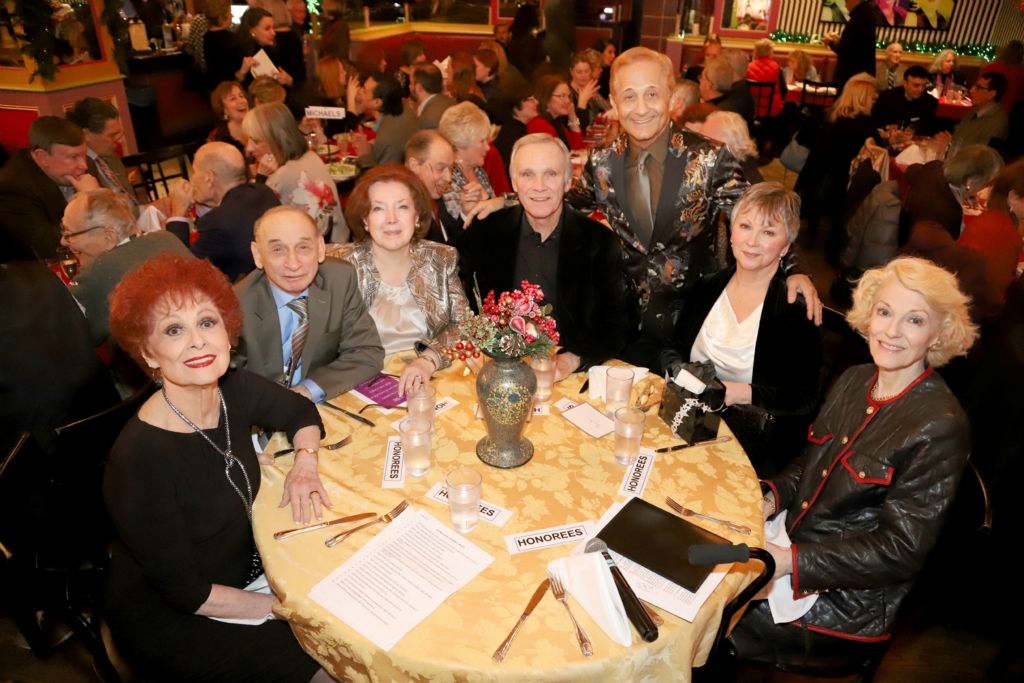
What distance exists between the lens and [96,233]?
10.0ft

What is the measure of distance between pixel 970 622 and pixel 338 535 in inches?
106

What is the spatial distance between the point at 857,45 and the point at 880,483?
9139 millimetres

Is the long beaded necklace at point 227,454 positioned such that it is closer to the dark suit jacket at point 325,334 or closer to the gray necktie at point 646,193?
the dark suit jacket at point 325,334

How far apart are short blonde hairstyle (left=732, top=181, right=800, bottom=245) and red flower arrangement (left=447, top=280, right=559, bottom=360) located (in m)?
1.11

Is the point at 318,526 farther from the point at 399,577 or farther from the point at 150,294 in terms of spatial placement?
the point at 150,294

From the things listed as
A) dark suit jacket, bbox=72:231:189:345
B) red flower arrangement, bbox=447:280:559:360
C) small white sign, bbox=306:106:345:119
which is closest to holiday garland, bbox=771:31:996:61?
small white sign, bbox=306:106:345:119

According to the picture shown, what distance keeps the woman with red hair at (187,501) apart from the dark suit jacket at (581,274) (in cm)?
137

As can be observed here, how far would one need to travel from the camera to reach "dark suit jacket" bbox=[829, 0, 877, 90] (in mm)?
8805

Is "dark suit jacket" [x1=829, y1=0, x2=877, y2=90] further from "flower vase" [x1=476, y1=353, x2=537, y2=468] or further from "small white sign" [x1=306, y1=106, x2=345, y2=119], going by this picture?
"flower vase" [x1=476, y1=353, x2=537, y2=468]

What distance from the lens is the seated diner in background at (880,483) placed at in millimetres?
1821

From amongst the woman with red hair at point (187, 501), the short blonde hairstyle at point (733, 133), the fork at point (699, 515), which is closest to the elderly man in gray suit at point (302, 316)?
the woman with red hair at point (187, 501)

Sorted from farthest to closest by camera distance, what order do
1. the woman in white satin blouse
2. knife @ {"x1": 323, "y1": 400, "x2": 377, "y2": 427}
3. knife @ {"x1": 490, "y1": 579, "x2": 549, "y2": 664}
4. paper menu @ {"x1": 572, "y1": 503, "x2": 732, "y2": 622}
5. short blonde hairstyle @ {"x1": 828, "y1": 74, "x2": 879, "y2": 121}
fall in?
short blonde hairstyle @ {"x1": 828, "y1": 74, "x2": 879, "y2": 121}
the woman in white satin blouse
knife @ {"x1": 323, "y1": 400, "x2": 377, "y2": 427}
paper menu @ {"x1": 572, "y1": 503, "x2": 732, "y2": 622}
knife @ {"x1": 490, "y1": 579, "x2": 549, "y2": 664}

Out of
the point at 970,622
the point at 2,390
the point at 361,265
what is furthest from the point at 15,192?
the point at 970,622

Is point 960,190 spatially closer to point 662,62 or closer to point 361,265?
point 662,62
